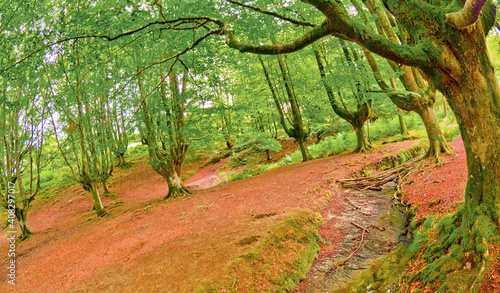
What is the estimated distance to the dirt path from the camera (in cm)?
383

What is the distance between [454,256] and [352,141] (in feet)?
42.0

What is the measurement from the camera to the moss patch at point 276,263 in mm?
3312

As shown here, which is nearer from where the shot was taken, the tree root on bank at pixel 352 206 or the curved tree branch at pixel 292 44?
the curved tree branch at pixel 292 44

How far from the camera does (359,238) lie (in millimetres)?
4492

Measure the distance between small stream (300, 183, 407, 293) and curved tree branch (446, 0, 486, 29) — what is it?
3.13 metres

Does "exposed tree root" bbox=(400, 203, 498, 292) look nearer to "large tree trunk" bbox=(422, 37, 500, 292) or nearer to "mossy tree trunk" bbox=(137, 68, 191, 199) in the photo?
"large tree trunk" bbox=(422, 37, 500, 292)

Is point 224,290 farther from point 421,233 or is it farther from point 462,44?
point 462,44

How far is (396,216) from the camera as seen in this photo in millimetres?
5160

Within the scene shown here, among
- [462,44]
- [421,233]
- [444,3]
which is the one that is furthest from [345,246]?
[444,3]

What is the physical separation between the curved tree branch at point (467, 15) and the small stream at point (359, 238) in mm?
3135

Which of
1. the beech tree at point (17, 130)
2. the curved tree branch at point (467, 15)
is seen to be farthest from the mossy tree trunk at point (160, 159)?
the curved tree branch at point (467, 15)

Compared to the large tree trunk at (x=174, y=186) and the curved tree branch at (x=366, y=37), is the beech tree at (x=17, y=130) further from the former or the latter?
the curved tree branch at (x=366, y=37)

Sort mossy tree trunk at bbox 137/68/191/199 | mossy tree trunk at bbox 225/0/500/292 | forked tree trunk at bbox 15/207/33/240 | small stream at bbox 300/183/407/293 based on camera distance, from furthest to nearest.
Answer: mossy tree trunk at bbox 137/68/191/199
forked tree trunk at bbox 15/207/33/240
small stream at bbox 300/183/407/293
mossy tree trunk at bbox 225/0/500/292

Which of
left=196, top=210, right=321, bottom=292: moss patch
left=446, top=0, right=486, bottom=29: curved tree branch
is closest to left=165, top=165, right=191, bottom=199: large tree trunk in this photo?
left=196, top=210, right=321, bottom=292: moss patch
